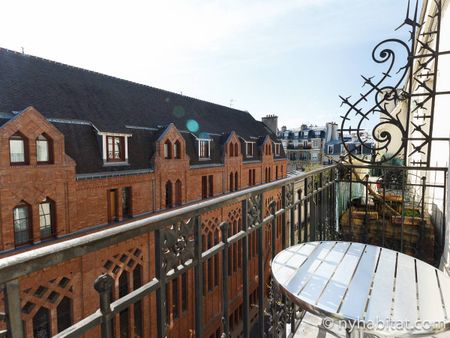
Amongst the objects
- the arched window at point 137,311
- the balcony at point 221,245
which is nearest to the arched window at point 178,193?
the arched window at point 137,311

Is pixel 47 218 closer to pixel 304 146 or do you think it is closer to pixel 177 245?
pixel 177 245

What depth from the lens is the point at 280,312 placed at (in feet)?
9.70

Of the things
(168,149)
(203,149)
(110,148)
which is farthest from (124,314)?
(203,149)

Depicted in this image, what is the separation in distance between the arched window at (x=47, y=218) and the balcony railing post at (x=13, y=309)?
9806 millimetres

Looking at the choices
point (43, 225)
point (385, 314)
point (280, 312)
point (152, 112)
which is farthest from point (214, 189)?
point (385, 314)

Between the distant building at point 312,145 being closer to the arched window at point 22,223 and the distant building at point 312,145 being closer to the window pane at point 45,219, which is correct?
the window pane at point 45,219

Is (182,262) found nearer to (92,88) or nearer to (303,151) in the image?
(92,88)

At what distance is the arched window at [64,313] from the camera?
920cm

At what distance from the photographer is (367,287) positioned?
2209mm

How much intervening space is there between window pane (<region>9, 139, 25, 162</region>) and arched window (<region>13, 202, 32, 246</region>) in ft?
4.83

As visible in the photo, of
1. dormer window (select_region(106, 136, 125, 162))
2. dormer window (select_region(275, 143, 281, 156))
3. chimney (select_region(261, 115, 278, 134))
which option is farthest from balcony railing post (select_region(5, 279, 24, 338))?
chimney (select_region(261, 115, 278, 134))

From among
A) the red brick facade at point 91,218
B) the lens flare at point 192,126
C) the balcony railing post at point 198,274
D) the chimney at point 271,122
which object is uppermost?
the chimney at point 271,122

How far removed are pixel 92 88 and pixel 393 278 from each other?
49.5 feet

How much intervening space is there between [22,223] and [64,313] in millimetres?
3595
